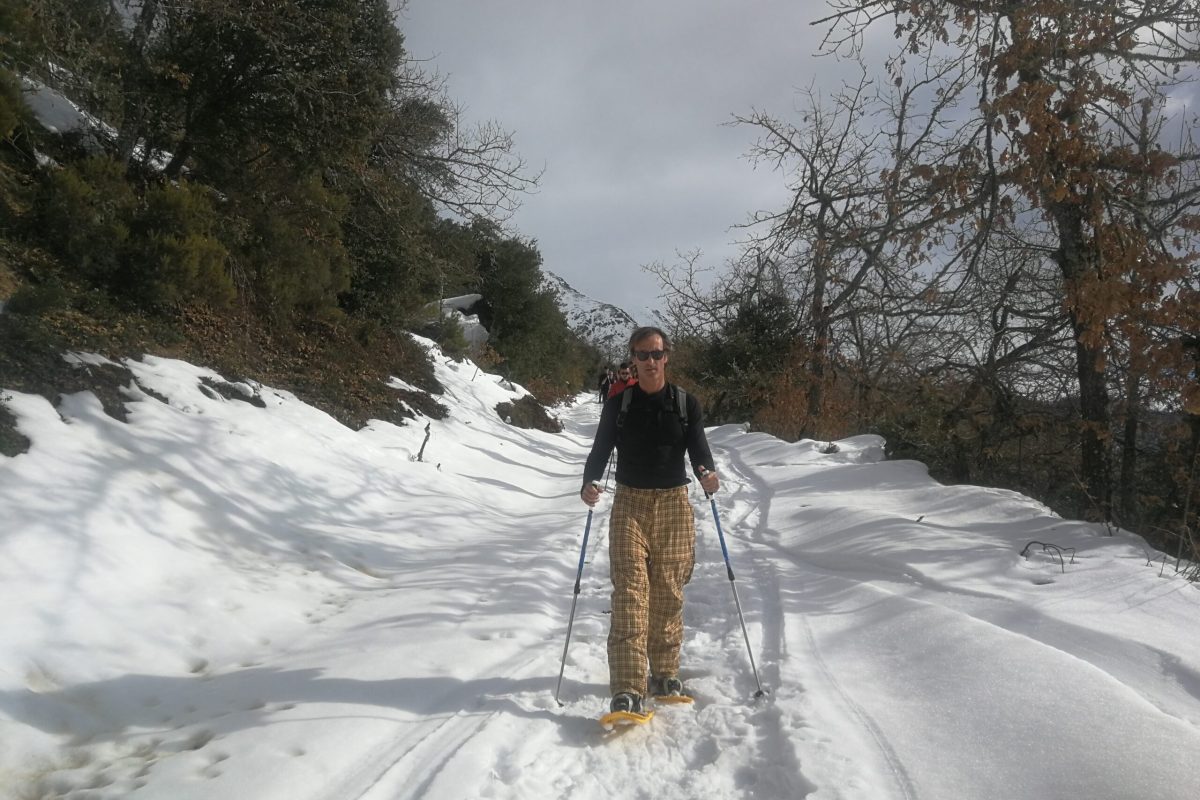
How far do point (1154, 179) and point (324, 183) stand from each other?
11245 mm

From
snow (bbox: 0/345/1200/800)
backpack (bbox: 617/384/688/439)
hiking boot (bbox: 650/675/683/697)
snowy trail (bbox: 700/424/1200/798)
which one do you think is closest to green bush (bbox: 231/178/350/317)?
snow (bbox: 0/345/1200/800)

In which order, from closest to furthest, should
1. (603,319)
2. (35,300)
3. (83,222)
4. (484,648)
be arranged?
(484,648)
(35,300)
(83,222)
(603,319)

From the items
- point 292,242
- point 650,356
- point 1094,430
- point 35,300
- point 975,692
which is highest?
point 292,242

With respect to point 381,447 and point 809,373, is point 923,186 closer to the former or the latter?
point 809,373

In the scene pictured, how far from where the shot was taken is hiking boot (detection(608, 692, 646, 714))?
3143 mm

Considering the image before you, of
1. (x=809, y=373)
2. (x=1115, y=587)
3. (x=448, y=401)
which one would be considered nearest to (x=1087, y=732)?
(x=1115, y=587)

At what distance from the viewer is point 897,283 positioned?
7031mm

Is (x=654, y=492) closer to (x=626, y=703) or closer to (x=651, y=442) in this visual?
(x=651, y=442)

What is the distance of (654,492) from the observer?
378cm

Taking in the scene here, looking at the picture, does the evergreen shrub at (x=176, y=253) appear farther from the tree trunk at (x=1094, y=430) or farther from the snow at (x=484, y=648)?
the tree trunk at (x=1094, y=430)

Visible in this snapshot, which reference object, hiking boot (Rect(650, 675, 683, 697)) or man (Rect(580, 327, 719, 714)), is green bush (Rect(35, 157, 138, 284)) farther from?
hiking boot (Rect(650, 675, 683, 697))

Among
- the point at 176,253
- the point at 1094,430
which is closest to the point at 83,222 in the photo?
the point at 176,253

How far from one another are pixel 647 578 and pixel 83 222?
733 centimetres

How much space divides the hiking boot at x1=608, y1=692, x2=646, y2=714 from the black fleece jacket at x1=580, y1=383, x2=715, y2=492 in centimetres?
107
